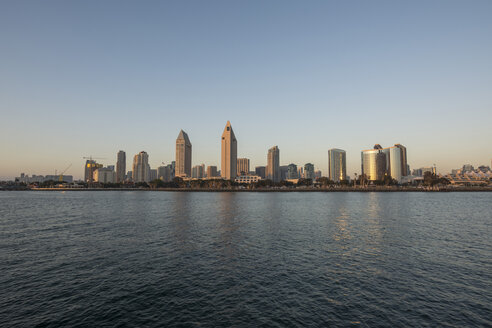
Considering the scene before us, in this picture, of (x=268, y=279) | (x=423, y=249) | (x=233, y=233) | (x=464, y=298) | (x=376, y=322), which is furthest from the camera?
(x=233, y=233)

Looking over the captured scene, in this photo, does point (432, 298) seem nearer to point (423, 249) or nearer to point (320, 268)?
point (320, 268)

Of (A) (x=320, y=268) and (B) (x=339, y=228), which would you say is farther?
(B) (x=339, y=228)

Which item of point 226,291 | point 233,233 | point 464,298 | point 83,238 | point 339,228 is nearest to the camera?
point 464,298

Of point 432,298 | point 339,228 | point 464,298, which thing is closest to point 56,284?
point 432,298

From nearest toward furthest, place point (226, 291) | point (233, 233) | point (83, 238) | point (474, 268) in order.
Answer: point (226, 291), point (474, 268), point (83, 238), point (233, 233)

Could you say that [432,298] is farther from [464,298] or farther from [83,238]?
[83,238]

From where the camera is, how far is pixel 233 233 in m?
53.8

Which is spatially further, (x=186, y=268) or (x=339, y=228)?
(x=339, y=228)

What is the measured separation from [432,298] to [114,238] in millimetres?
50285

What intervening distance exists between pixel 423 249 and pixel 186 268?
37.8m

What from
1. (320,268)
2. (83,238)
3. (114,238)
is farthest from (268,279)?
(83,238)

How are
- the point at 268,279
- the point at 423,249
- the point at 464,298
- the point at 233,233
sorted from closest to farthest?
the point at 464,298 < the point at 268,279 < the point at 423,249 < the point at 233,233

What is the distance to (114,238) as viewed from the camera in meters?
48.6

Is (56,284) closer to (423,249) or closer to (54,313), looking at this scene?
(54,313)
